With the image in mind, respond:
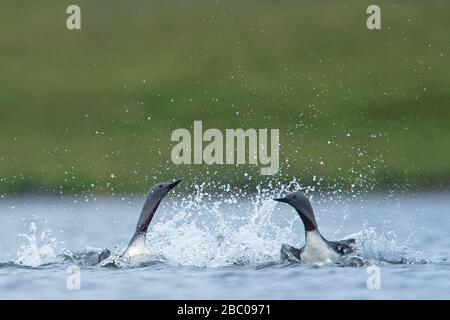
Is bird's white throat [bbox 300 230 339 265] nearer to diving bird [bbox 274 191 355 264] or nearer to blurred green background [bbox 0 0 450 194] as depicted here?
diving bird [bbox 274 191 355 264]

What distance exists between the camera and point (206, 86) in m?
64.1

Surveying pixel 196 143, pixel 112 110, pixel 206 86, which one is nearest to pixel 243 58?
pixel 206 86

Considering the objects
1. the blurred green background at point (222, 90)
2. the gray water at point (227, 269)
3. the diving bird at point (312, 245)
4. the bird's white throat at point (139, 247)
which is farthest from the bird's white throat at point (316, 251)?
the blurred green background at point (222, 90)

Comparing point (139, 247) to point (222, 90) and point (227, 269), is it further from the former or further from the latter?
point (222, 90)

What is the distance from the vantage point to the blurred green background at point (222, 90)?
158ft

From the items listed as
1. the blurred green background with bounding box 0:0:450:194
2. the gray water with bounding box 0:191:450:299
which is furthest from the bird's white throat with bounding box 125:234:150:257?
the blurred green background with bounding box 0:0:450:194

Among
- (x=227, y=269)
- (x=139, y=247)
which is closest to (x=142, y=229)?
A: (x=139, y=247)

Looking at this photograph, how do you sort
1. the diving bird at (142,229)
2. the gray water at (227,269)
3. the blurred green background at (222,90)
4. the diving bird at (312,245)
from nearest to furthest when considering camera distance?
the gray water at (227,269) → the diving bird at (312,245) → the diving bird at (142,229) → the blurred green background at (222,90)

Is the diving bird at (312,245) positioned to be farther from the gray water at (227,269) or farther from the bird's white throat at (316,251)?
the gray water at (227,269)

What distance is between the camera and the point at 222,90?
62594 millimetres

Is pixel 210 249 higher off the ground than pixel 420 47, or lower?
lower
